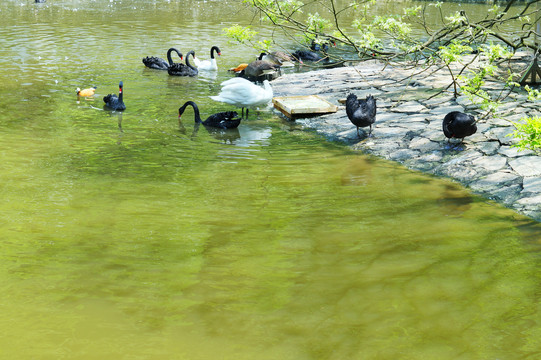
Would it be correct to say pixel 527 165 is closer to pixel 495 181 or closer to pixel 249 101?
pixel 495 181

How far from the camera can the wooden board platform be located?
1301cm

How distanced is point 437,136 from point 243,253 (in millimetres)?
5920

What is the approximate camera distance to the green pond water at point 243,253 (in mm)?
4695

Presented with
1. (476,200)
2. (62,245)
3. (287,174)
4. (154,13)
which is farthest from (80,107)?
(154,13)

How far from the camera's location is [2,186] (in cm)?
807

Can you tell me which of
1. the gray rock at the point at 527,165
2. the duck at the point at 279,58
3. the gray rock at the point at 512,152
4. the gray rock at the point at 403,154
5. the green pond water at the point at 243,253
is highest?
the duck at the point at 279,58

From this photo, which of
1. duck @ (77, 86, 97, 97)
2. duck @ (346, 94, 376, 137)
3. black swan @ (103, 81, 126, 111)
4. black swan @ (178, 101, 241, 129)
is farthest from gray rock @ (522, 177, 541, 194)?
duck @ (77, 86, 97, 97)

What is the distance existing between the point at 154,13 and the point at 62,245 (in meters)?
28.3

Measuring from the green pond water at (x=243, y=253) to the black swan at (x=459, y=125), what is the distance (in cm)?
119

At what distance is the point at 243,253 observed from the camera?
620 centimetres

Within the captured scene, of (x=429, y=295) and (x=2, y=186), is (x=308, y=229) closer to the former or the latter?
(x=429, y=295)

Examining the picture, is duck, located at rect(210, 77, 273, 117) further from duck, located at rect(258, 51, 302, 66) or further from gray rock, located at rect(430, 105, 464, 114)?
duck, located at rect(258, 51, 302, 66)

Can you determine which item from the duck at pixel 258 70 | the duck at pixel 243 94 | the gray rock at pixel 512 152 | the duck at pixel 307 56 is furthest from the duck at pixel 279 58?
the gray rock at pixel 512 152

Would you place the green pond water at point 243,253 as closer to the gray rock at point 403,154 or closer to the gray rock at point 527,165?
the gray rock at point 403,154
